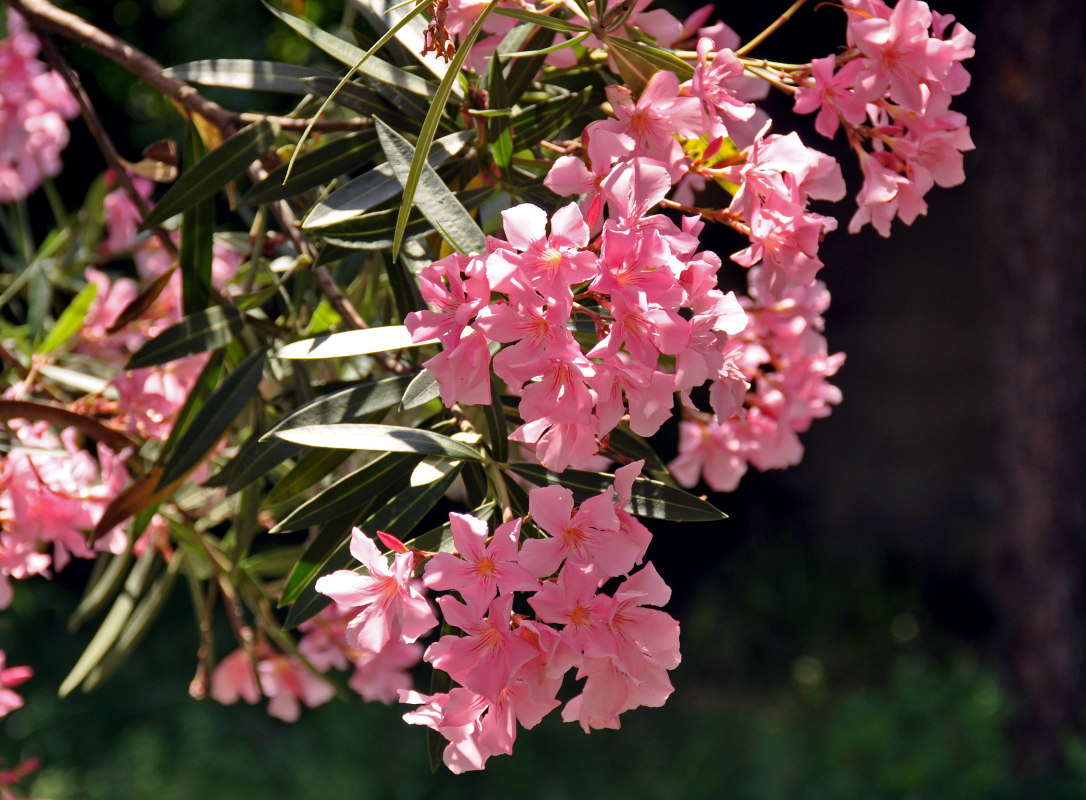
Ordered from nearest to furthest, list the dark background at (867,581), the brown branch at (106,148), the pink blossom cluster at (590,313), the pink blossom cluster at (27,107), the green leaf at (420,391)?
the pink blossom cluster at (590,313)
the green leaf at (420,391)
the brown branch at (106,148)
the pink blossom cluster at (27,107)
the dark background at (867,581)

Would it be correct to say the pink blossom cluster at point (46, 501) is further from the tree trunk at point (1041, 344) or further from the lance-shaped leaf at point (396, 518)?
the tree trunk at point (1041, 344)

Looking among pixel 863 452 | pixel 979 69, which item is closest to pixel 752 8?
pixel 979 69

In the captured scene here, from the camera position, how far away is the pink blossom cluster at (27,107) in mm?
1186

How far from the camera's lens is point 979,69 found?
128 inches

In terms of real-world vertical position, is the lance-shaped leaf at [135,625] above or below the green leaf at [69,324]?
below

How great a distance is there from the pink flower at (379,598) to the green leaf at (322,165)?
0.27 metres

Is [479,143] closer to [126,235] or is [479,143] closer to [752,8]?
[126,235]

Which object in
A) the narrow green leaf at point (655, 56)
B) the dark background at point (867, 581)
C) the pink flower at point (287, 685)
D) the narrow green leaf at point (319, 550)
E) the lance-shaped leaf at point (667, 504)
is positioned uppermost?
the narrow green leaf at point (655, 56)

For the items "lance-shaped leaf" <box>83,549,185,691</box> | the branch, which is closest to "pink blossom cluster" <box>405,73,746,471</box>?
the branch

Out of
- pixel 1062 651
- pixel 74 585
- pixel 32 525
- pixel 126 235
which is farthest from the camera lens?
pixel 74 585

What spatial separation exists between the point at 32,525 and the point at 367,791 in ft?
6.73

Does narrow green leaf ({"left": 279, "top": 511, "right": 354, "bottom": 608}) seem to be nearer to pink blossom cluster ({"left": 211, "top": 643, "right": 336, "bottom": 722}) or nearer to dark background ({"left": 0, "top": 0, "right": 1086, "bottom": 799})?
pink blossom cluster ({"left": 211, "top": 643, "right": 336, "bottom": 722})

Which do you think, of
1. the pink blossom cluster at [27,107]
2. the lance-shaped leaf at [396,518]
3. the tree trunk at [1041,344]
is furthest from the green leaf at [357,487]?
the tree trunk at [1041,344]

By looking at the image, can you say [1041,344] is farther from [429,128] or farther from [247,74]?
[429,128]
